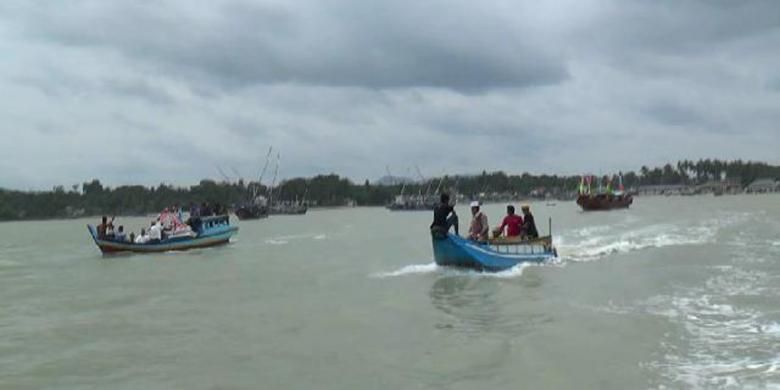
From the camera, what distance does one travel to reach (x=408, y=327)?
582 inches

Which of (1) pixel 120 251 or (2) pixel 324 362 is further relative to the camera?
(1) pixel 120 251

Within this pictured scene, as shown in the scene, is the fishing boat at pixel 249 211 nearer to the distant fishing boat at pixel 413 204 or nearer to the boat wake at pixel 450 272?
the distant fishing boat at pixel 413 204

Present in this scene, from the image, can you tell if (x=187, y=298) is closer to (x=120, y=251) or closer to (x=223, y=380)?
(x=223, y=380)

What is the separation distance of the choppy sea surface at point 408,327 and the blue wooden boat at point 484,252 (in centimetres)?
42

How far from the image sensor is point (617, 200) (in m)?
99.2

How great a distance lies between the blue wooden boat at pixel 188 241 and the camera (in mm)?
38094

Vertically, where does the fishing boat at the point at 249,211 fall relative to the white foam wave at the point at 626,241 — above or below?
above

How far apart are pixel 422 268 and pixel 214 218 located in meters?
22.8

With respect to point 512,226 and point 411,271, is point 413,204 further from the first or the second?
point 411,271

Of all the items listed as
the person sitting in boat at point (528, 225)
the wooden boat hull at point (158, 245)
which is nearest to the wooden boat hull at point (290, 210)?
the wooden boat hull at point (158, 245)

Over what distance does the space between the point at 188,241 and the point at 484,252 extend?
21.8m

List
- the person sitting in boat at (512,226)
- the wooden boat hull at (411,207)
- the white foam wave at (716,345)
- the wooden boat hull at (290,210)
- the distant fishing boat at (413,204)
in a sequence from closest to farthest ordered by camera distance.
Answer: the white foam wave at (716,345)
the person sitting in boat at (512,226)
the wooden boat hull at (290,210)
the wooden boat hull at (411,207)
the distant fishing boat at (413,204)

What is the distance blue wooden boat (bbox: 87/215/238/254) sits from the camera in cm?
3809

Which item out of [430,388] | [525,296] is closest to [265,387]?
[430,388]
